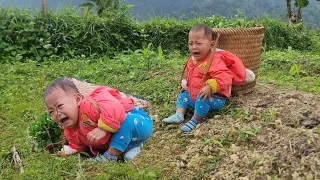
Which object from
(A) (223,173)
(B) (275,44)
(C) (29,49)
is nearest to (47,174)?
(A) (223,173)

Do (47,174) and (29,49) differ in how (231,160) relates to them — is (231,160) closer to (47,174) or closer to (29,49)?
(47,174)

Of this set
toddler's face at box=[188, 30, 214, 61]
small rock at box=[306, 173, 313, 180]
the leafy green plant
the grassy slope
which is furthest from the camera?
toddler's face at box=[188, 30, 214, 61]

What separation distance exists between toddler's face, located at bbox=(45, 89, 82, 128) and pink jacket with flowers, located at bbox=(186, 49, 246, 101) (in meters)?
1.35

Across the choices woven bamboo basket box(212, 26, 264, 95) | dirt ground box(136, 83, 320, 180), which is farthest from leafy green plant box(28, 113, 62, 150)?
woven bamboo basket box(212, 26, 264, 95)

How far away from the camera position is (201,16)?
1027 cm

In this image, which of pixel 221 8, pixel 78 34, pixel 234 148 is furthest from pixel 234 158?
pixel 221 8

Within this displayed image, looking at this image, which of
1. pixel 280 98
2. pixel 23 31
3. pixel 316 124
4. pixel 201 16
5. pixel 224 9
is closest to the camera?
pixel 316 124

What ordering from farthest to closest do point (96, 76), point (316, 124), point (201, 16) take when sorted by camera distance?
point (201, 16) < point (96, 76) < point (316, 124)

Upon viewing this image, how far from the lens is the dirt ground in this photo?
282cm

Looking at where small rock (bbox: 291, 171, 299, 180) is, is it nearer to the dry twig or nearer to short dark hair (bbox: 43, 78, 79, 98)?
short dark hair (bbox: 43, 78, 79, 98)

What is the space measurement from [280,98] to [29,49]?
5082 mm

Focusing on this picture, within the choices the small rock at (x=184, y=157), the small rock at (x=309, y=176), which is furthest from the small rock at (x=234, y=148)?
the small rock at (x=309, y=176)

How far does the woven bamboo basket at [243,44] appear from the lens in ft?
14.5

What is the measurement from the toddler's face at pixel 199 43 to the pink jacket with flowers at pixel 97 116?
40.8 inches
